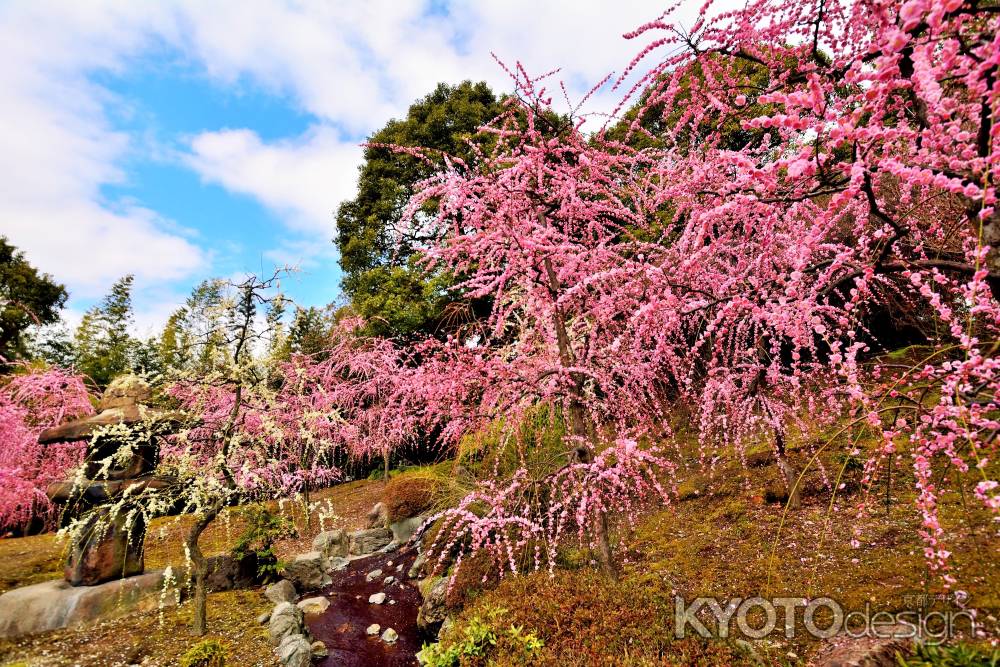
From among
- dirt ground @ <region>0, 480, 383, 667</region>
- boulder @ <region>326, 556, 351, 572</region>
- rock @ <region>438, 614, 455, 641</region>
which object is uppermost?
rock @ <region>438, 614, 455, 641</region>

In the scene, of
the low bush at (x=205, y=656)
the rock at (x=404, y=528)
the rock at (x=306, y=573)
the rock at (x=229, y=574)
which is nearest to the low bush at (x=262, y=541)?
the rock at (x=229, y=574)

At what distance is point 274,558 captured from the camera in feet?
25.2

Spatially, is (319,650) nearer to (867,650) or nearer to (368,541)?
(368,541)

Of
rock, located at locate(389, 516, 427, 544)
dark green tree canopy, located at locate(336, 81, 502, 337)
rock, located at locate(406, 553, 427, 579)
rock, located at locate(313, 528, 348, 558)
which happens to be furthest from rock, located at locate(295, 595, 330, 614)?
dark green tree canopy, located at locate(336, 81, 502, 337)

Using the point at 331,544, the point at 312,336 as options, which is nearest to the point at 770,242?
the point at 331,544

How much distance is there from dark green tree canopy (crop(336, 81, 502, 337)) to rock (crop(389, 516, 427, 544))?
7145 mm

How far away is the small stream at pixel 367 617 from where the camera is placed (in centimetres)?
552

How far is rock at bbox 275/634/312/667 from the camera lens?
16.1ft

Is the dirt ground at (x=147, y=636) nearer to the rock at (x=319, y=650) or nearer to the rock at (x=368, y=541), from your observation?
the rock at (x=319, y=650)

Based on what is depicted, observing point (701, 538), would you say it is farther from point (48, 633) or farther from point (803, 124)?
point (48, 633)

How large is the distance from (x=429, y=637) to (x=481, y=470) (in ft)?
9.80

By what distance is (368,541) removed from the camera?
33.6 ft

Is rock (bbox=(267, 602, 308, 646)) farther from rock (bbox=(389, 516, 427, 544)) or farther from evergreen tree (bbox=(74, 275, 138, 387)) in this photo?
evergreen tree (bbox=(74, 275, 138, 387))

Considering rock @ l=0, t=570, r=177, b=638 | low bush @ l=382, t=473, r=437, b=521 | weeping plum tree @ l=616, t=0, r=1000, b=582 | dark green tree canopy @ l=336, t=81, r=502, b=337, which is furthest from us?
dark green tree canopy @ l=336, t=81, r=502, b=337
